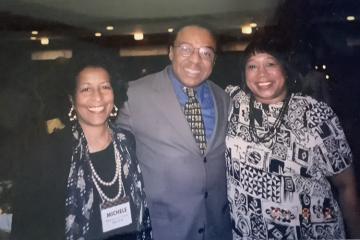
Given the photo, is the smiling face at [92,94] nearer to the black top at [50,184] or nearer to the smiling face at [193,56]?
the black top at [50,184]

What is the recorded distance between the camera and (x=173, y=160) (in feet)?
7.45

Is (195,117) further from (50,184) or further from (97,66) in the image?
(50,184)

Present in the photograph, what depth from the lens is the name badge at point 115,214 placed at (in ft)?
7.44

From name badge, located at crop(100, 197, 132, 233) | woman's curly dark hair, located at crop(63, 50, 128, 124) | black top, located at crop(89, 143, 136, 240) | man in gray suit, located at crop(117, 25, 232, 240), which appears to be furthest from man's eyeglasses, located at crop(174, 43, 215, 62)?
name badge, located at crop(100, 197, 132, 233)

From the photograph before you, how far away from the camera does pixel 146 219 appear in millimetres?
2322

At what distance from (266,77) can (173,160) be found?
544 millimetres

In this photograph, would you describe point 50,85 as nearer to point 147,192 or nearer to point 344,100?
point 147,192

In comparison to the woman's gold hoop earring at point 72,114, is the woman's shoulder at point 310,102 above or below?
below

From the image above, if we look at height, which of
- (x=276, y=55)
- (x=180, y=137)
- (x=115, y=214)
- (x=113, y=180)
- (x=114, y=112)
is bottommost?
(x=115, y=214)

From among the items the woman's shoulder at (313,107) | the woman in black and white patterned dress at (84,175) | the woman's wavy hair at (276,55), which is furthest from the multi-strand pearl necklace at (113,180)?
the woman's shoulder at (313,107)

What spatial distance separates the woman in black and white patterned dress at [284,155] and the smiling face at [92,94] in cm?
53

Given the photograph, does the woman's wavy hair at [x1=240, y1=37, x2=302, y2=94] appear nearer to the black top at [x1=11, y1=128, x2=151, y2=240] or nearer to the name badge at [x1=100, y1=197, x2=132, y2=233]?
the black top at [x1=11, y1=128, x2=151, y2=240]

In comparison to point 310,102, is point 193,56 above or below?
above

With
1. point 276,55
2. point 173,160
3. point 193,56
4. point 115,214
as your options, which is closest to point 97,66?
point 193,56
